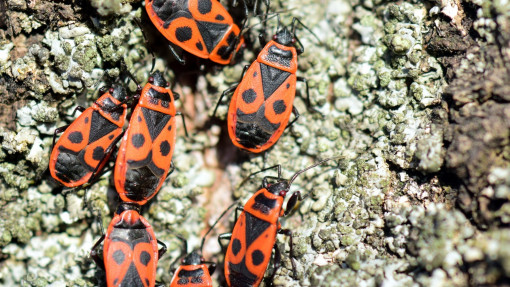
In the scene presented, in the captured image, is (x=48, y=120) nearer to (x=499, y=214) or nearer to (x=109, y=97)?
(x=109, y=97)

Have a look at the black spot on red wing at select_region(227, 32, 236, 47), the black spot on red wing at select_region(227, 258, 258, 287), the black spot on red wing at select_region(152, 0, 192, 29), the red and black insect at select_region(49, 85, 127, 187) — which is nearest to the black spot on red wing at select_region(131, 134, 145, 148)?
the red and black insect at select_region(49, 85, 127, 187)

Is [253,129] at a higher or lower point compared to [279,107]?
lower

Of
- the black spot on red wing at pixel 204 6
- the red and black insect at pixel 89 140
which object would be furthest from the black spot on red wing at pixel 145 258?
the black spot on red wing at pixel 204 6

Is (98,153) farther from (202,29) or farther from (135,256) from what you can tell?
(202,29)

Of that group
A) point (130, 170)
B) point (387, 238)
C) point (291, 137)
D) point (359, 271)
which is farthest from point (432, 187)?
point (130, 170)

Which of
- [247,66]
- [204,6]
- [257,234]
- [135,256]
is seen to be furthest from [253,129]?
[135,256]

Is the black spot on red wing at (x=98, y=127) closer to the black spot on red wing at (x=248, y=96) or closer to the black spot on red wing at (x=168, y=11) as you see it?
the black spot on red wing at (x=168, y=11)
